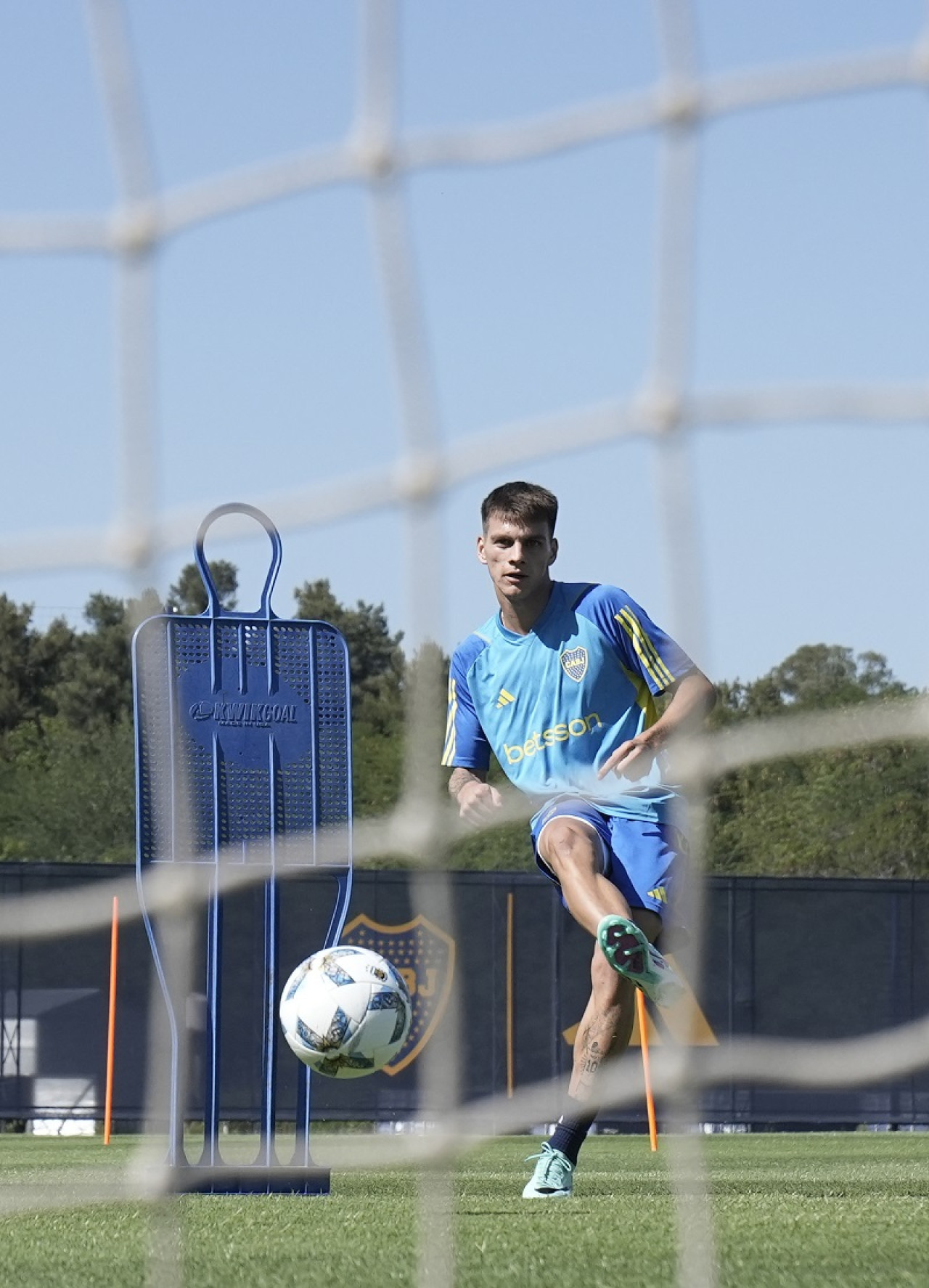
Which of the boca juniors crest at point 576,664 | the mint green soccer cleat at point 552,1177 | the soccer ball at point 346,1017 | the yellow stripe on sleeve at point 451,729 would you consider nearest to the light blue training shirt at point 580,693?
the boca juniors crest at point 576,664

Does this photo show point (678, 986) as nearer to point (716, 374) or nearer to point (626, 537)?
point (626, 537)

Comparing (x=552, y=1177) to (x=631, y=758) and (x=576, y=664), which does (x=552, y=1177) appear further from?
(x=576, y=664)

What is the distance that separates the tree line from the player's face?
645 centimetres

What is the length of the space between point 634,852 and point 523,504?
30.3 inches

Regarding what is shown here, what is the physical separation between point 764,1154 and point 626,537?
489 cm

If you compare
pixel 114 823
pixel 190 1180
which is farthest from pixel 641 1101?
pixel 114 823

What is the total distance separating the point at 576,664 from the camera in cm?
469

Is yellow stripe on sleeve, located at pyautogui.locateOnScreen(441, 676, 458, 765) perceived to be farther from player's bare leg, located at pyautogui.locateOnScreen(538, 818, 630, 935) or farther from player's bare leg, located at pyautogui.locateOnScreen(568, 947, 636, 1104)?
player's bare leg, located at pyautogui.locateOnScreen(568, 947, 636, 1104)

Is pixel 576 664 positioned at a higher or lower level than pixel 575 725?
higher

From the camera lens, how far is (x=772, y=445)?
3506mm

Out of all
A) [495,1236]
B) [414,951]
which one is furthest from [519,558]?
[414,951]

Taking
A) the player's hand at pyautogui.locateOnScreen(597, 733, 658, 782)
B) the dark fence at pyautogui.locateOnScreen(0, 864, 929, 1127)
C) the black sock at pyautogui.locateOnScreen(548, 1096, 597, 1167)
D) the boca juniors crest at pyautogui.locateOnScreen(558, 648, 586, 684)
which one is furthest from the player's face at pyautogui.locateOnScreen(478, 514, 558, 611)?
the dark fence at pyautogui.locateOnScreen(0, 864, 929, 1127)

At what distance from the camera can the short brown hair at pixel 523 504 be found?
15.1 feet

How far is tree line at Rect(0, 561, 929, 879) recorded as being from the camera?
1791 centimetres
